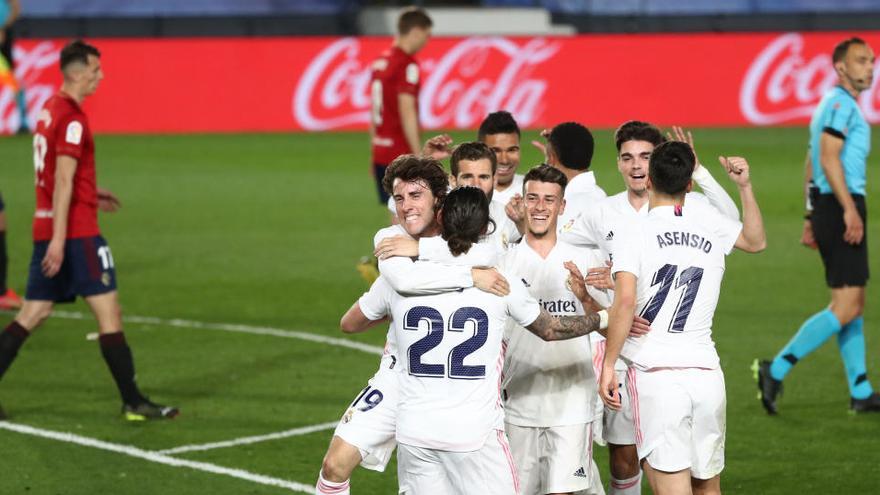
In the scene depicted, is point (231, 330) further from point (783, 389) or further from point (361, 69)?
point (361, 69)

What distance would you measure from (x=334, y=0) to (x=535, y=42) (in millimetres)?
9477

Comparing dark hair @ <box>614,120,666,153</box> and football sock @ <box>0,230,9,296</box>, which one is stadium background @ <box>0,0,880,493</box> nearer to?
football sock @ <box>0,230,9,296</box>

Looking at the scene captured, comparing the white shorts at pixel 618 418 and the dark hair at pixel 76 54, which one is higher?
the dark hair at pixel 76 54

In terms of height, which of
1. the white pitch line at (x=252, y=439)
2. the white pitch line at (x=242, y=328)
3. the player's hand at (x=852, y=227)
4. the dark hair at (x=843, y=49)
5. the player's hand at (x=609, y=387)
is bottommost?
the white pitch line at (x=252, y=439)

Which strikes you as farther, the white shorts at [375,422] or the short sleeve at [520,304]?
the white shorts at [375,422]

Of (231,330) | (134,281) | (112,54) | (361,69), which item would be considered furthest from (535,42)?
(231,330)

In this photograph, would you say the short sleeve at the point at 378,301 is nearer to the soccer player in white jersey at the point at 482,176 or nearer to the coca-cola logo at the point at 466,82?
the soccer player in white jersey at the point at 482,176

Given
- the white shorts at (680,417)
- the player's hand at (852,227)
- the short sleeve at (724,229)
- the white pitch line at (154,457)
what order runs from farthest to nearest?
the player's hand at (852,227) → the white pitch line at (154,457) → the short sleeve at (724,229) → the white shorts at (680,417)

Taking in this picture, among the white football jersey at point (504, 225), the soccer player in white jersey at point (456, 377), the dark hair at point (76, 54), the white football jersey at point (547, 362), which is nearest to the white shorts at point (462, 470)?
the soccer player in white jersey at point (456, 377)

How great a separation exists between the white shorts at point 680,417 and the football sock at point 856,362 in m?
3.59

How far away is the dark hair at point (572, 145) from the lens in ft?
22.6

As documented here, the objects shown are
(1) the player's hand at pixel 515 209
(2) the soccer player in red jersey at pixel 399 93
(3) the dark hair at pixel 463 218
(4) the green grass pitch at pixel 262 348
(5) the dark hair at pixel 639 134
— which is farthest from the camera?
(2) the soccer player in red jersey at pixel 399 93

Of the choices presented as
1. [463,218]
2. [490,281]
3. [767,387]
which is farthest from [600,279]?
[767,387]

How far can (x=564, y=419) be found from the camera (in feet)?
20.2
